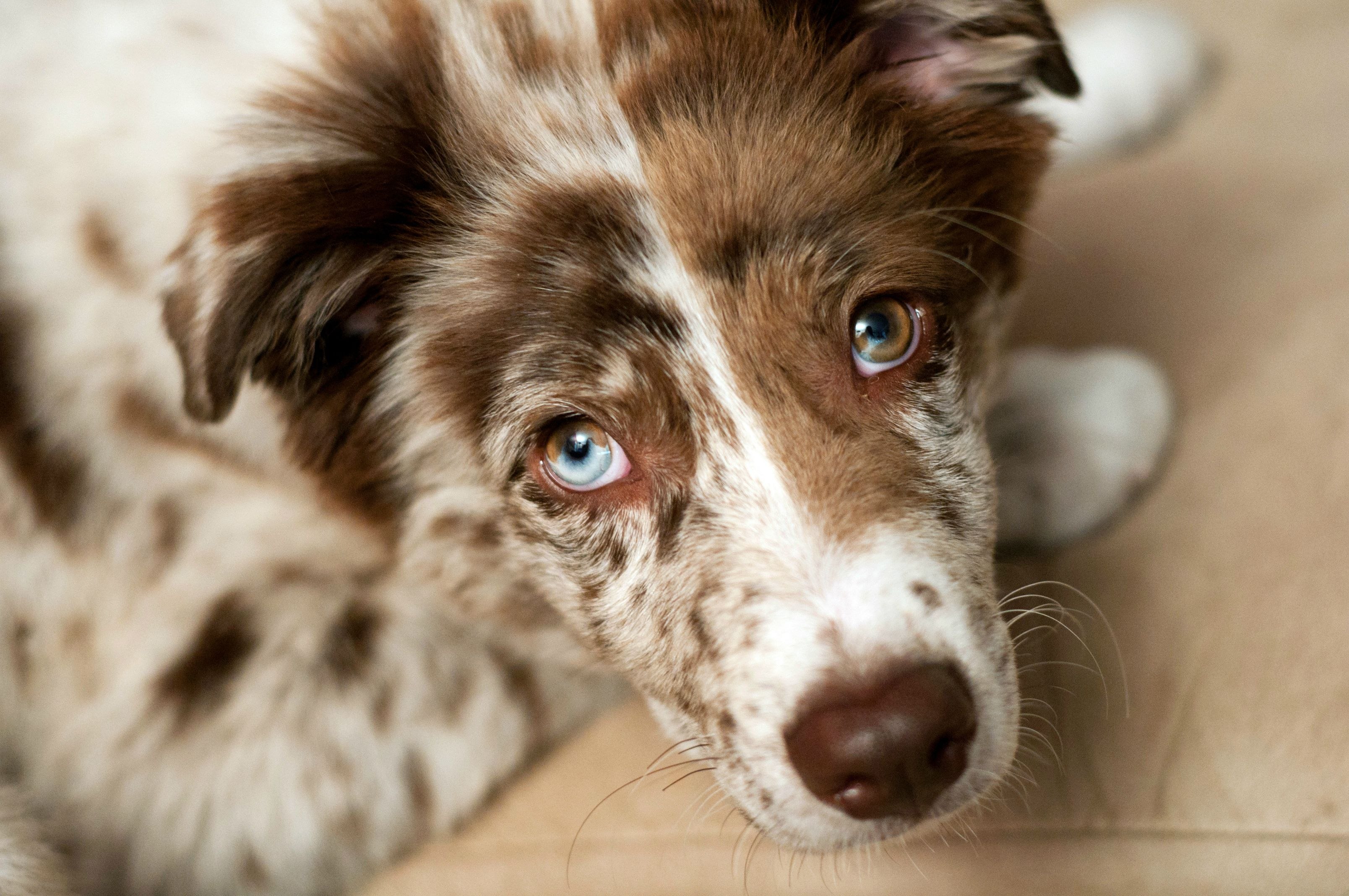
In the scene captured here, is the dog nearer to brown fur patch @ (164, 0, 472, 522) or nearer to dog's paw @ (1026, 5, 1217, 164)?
brown fur patch @ (164, 0, 472, 522)

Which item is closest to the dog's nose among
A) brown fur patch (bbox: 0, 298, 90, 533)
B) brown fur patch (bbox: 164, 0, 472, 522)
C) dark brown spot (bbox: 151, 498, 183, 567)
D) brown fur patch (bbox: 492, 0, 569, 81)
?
brown fur patch (bbox: 164, 0, 472, 522)

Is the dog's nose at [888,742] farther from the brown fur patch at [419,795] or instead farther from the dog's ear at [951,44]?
the dog's ear at [951,44]

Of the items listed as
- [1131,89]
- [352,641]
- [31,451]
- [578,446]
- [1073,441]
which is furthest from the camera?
[1131,89]

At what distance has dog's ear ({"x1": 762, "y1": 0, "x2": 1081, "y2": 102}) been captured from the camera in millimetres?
1910

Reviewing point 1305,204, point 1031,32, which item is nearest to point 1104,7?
point 1305,204

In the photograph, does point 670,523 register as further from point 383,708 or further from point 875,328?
point 383,708

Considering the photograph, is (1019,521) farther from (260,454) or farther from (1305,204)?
(260,454)

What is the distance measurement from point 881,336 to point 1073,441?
2.86 ft

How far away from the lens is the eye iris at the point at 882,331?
71.0 inches

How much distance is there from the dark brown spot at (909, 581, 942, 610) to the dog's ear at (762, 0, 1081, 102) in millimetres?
908

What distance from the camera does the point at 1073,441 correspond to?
247cm

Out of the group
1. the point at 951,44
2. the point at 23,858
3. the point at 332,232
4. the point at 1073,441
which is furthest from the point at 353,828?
the point at 951,44

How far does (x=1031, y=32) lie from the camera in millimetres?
1929

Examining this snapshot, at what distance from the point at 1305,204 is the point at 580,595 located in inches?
84.6
